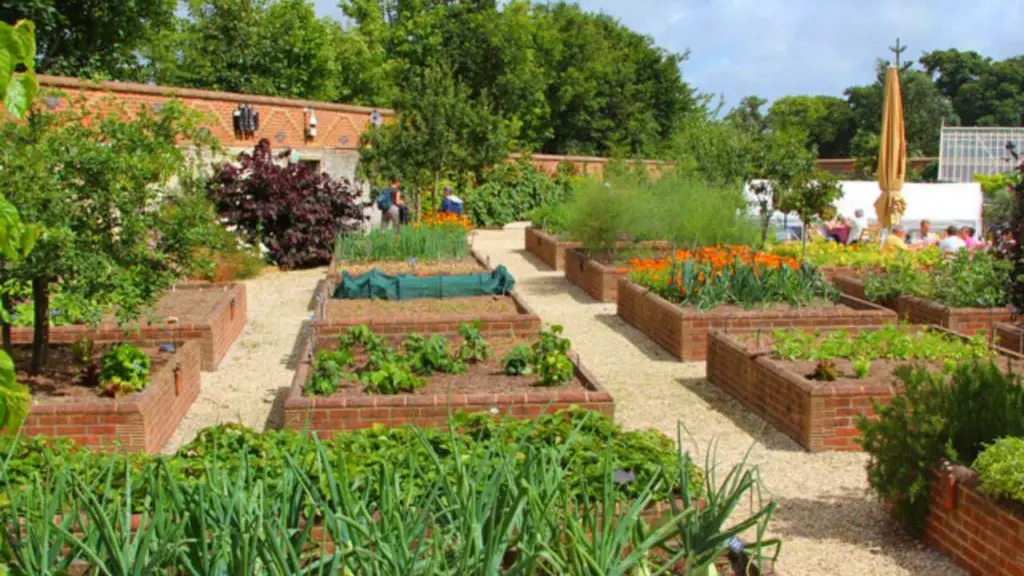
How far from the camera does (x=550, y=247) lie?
21.2 m

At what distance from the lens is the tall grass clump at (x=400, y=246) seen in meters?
17.1

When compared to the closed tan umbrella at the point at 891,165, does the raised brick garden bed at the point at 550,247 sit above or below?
below

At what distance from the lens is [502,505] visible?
3.82m

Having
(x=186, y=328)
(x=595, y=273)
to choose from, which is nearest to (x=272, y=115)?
(x=595, y=273)

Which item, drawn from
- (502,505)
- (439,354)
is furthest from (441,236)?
(502,505)

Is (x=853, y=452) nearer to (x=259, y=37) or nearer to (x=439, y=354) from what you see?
(x=439, y=354)

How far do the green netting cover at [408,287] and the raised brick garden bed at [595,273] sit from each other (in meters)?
2.24

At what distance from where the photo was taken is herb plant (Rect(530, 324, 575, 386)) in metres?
8.74

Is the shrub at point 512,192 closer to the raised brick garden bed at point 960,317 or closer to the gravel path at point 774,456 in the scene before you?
the gravel path at point 774,456

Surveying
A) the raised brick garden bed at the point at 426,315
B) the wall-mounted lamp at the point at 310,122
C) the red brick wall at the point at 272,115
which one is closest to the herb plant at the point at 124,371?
the raised brick garden bed at the point at 426,315

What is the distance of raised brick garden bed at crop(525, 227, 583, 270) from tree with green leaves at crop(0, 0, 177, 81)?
11.1m

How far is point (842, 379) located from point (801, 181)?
750 centimetres

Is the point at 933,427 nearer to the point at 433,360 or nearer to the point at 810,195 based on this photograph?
the point at 433,360

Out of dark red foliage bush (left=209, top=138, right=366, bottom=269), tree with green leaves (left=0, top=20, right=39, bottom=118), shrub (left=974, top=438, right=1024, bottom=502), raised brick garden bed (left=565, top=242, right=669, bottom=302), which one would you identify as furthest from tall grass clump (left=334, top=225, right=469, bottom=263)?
tree with green leaves (left=0, top=20, right=39, bottom=118)
